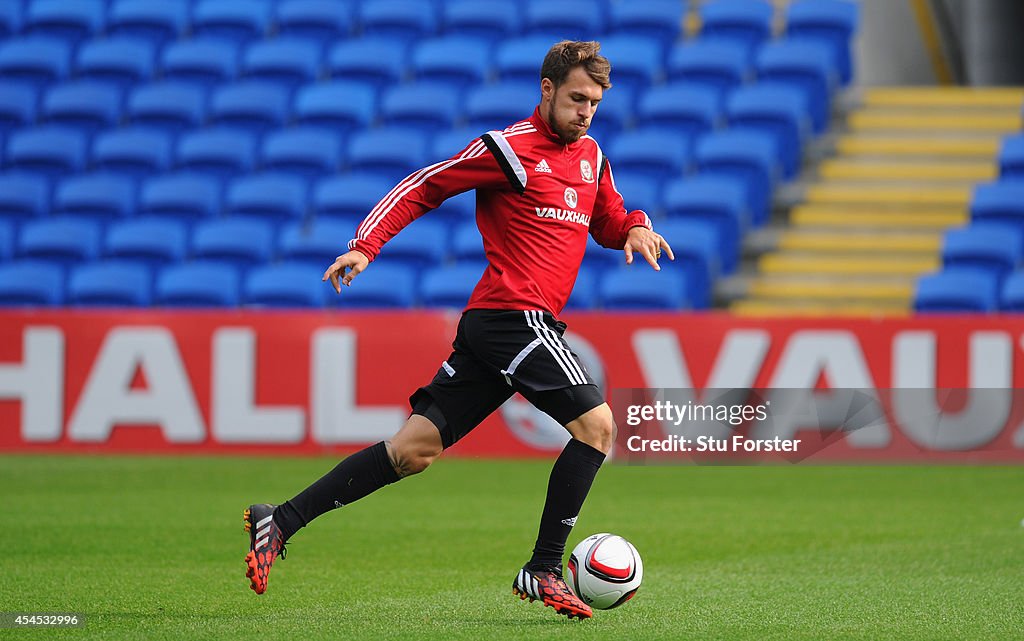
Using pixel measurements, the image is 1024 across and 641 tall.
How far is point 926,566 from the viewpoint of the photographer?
6.30 m

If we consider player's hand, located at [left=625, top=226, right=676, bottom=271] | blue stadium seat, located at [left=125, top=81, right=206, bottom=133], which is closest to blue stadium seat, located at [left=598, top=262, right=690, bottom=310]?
blue stadium seat, located at [left=125, top=81, right=206, bottom=133]

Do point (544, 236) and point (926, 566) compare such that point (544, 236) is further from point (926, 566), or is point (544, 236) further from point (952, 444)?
point (952, 444)

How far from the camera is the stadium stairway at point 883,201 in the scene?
524 inches

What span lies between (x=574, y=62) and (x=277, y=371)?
23.1 ft

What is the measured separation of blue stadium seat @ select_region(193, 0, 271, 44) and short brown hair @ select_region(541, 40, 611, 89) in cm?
1226

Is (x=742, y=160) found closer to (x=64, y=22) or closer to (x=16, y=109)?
(x=16, y=109)

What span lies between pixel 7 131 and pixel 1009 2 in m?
11.9

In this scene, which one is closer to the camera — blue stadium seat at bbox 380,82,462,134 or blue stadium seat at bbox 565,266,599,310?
blue stadium seat at bbox 565,266,599,310

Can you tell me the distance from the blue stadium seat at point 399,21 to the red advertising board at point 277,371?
563 centimetres

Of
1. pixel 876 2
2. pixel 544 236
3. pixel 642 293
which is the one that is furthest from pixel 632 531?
pixel 876 2

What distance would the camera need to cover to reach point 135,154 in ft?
49.2

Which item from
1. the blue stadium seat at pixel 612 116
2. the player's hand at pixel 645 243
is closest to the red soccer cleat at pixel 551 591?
the player's hand at pixel 645 243

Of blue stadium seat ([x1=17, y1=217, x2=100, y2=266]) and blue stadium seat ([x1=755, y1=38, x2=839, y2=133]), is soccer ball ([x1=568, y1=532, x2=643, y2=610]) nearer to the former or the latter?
blue stadium seat ([x1=17, y1=217, x2=100, y2=266])

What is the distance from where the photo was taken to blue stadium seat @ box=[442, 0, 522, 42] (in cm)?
1639
